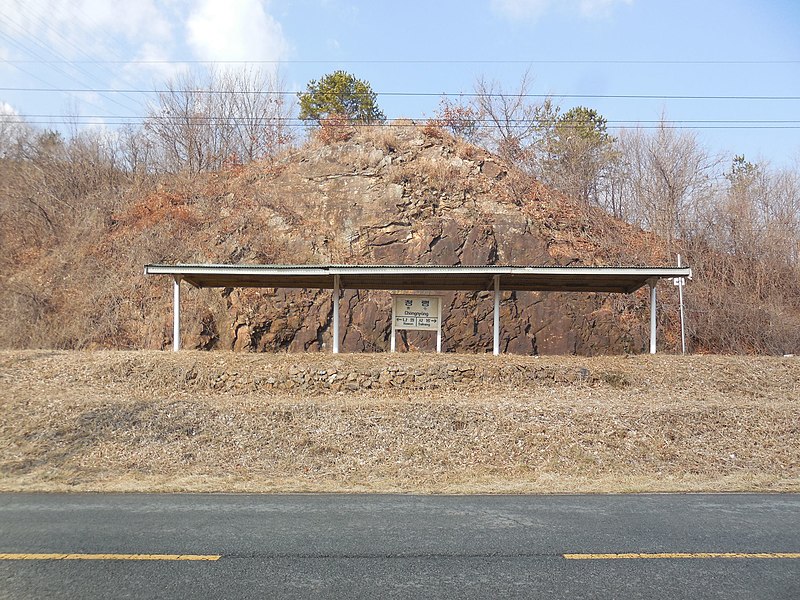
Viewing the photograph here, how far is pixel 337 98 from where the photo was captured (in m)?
41.9

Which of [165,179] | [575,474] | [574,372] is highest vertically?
[165,179]

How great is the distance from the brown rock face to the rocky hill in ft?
0.19

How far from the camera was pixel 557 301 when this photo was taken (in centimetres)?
2544

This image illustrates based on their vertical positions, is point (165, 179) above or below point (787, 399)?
above

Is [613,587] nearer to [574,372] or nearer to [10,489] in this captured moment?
[10,489]

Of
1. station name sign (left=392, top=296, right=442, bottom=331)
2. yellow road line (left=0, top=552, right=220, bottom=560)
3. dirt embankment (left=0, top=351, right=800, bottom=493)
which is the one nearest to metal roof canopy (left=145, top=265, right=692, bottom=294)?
station name sign (left=392, top=296, right=442, bottom=331)

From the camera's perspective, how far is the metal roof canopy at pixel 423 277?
719 inches

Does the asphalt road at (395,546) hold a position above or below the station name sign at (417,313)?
below

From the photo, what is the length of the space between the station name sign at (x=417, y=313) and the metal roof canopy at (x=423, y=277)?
673 millimetres

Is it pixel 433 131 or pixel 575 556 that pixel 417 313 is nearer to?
pixel 575 556

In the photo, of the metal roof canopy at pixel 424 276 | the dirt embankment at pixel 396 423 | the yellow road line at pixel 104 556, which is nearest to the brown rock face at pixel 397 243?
the metal roof canopy at pixel 424 276

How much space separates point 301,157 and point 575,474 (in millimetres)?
26597

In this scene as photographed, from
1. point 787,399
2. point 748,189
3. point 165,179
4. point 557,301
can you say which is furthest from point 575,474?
point 748,189

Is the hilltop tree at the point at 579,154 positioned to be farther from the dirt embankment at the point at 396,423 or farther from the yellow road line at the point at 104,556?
the yellow road line at the point at 104,556
